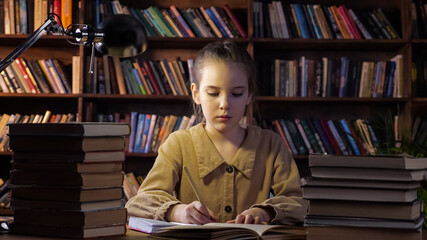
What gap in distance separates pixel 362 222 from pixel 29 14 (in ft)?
9.90

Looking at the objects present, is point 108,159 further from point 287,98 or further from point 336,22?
point 336,22

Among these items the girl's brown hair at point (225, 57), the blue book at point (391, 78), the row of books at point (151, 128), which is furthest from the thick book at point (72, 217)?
the blue book at point (391, 78)

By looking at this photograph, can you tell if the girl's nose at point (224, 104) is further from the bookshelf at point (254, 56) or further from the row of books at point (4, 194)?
the row of books at point (4, 194)

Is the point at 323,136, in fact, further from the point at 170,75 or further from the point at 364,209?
the point at 364,209

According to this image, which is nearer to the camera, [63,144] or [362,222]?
[362,222]

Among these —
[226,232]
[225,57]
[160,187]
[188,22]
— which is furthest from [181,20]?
[226,232]

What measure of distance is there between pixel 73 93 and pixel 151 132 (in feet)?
1.74

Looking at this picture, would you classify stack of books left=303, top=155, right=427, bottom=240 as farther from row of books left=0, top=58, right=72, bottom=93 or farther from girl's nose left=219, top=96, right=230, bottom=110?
row of books left=0, top=58, right=72, bottom=93

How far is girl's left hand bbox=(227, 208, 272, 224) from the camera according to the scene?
4.53ft

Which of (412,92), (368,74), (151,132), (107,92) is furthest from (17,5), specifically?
(412,92)

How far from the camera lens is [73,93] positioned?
3484 mm

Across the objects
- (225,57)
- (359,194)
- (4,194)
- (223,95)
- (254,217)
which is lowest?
(4,194)

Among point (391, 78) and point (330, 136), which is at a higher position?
point (391, 78)

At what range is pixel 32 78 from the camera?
355 cm
